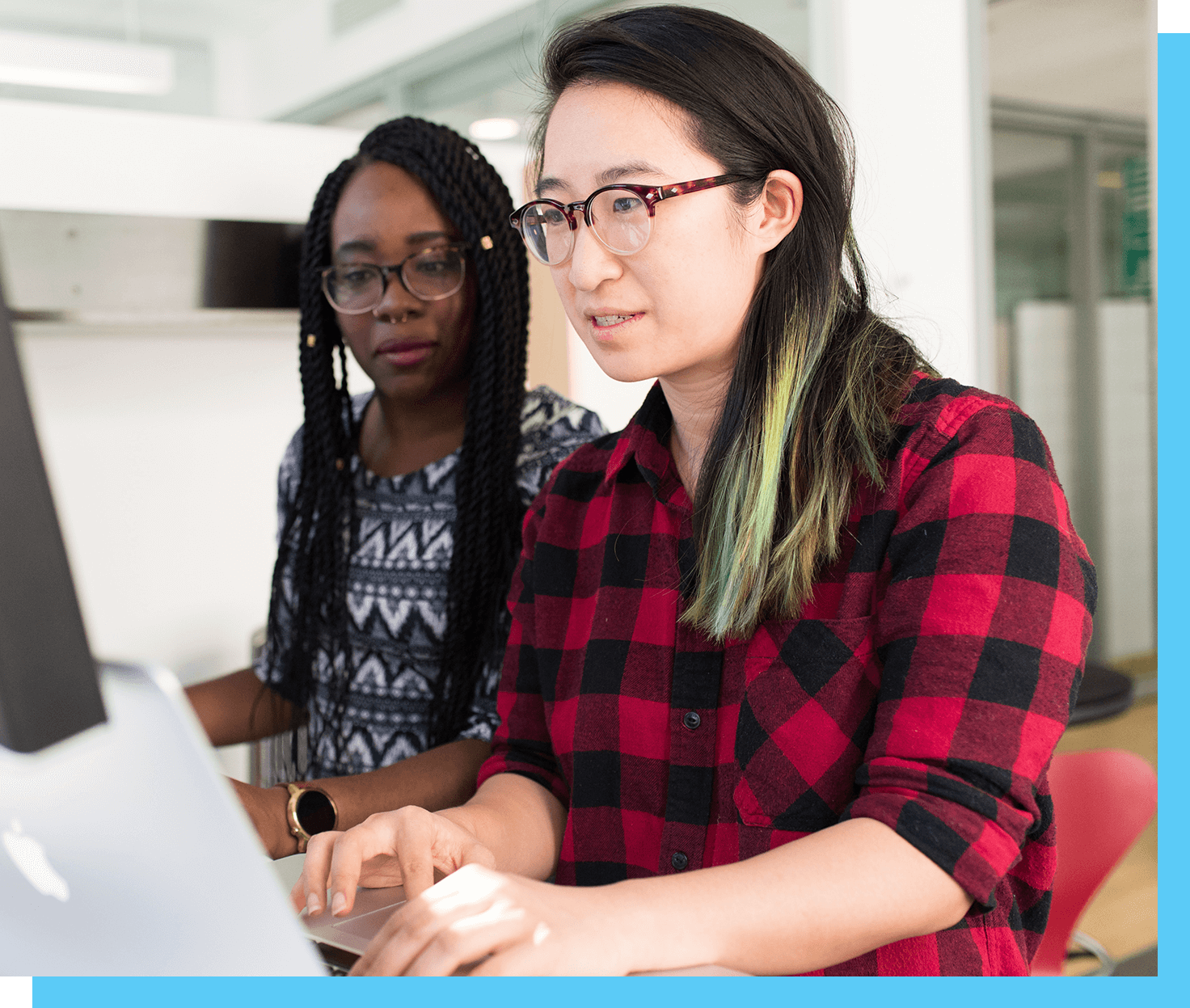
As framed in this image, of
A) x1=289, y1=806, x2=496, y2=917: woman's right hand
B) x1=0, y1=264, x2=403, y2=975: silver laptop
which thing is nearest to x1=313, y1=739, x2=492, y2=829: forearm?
x1=289, y1=806, x2=496, y2=917: woman's right hand

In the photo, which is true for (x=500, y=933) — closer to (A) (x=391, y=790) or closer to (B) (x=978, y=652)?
(B) (x=978, y=652)

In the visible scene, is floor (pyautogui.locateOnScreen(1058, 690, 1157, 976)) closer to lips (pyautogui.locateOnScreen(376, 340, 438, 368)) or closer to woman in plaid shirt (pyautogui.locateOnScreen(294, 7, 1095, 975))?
woman in plaid shirt (pyautogui.locateOnScreen(294, 7, 1095, 975))

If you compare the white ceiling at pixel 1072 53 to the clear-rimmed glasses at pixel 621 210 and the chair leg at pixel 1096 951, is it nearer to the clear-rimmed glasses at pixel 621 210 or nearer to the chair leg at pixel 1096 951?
the chair leg at pixel 1096 951

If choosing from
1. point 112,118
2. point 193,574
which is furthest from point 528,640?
point 112,118

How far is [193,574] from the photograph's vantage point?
152cm

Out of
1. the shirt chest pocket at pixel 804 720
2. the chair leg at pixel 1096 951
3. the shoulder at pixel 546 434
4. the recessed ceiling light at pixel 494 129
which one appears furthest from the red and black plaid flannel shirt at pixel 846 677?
the chair leg at pixel 1096 951

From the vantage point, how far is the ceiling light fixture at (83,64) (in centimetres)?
150

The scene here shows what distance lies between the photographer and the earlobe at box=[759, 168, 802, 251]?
0.84 meters

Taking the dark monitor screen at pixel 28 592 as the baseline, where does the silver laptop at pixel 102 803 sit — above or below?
below

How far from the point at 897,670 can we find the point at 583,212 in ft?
1.29

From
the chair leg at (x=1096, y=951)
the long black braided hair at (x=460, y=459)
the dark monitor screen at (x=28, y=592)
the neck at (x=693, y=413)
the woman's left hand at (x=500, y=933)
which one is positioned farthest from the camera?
the chair leg at (x=1096, y=951)

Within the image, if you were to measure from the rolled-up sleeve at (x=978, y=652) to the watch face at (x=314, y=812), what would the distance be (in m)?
0.55

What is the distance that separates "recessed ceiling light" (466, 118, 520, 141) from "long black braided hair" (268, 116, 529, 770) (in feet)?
1.16

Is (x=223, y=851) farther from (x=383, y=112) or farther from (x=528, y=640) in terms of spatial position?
(x=383, y=112)
